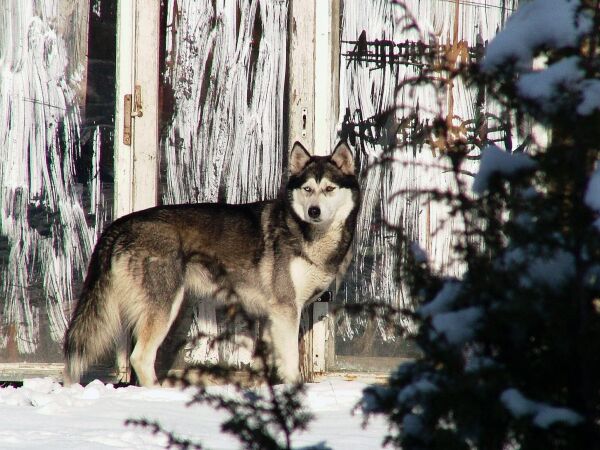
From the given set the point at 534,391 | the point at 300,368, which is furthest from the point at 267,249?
the point at 534,391

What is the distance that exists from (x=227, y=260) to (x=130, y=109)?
1207mm

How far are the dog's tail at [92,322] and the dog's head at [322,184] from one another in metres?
1.28

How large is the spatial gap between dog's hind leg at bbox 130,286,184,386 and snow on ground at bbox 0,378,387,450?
0.18 metres

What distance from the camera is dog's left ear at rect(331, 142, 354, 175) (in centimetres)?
575

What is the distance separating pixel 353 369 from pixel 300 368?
1.17 ft

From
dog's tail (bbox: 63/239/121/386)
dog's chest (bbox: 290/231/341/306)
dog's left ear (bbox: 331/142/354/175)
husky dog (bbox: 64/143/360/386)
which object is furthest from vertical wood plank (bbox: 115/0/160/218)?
dog's left ear (bbox: 331/142/354/175)

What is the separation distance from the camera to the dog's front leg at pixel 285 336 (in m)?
5.73

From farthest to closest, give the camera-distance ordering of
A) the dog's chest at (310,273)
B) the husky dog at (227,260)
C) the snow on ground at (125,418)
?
the dog's chest at (310,273), the husky dog at (227,260), the snow on ground at (125,418)

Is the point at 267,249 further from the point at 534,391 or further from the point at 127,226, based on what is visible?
the point at 534,391

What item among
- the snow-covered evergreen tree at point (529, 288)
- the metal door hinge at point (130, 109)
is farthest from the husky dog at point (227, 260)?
the snow-covered evergreen tree at point (529, 288)

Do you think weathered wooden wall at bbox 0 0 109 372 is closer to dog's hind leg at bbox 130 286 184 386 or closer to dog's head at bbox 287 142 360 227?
dog's hind leg at bbox 130 286 184 386

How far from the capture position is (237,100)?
6098 mm

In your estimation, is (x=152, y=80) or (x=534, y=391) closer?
(x=534, y=391)

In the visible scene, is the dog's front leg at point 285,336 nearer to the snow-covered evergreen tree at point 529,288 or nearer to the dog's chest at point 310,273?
the dog's chest at point 310,273
